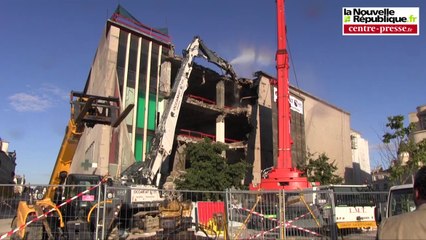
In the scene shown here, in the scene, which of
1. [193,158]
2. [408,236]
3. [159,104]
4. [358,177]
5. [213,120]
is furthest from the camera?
[358,177]

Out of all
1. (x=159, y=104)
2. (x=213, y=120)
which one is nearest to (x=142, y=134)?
(x=159, y=104)

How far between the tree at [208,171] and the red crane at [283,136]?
301 inches

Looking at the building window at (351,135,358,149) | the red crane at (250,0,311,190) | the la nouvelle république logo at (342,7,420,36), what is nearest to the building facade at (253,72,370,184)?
the building window at (351,135,358,149)

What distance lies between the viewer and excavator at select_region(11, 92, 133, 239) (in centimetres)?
1133

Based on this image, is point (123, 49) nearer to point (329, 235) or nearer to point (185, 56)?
point (185, 56)

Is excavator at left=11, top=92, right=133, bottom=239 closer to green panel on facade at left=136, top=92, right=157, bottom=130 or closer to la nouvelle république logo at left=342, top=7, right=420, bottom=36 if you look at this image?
la nouvelle république logo at left=342, top=7, right=420, bottom=36

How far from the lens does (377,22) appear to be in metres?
16.0

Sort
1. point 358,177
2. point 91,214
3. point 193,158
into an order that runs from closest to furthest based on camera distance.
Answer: point 91,214, point 193,158, point 358,177

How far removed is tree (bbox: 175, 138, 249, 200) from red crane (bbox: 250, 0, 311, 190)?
301 inches

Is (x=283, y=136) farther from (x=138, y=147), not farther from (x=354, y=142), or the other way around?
(x=354, y=142)

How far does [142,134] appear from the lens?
101 feet

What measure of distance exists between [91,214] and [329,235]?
7.57 m

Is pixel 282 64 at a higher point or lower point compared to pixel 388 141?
higher

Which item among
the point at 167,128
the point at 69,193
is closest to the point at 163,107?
the point at 167,128
